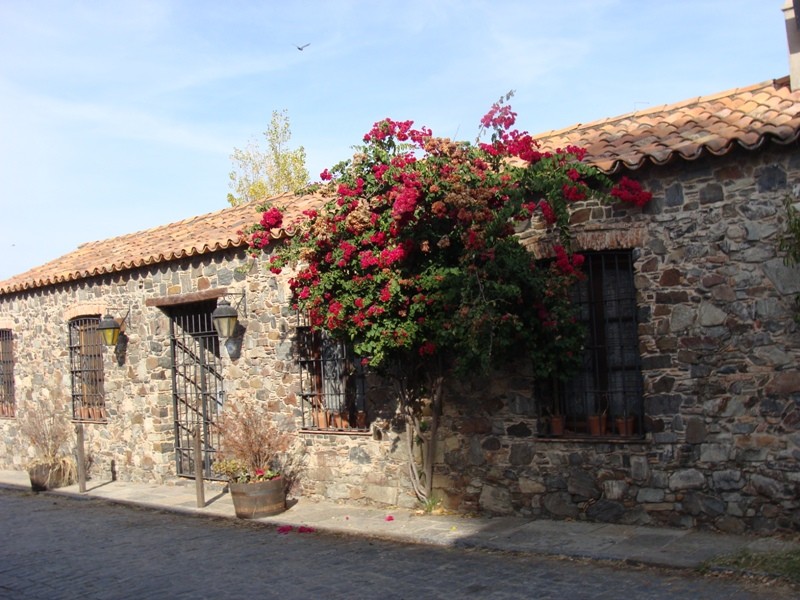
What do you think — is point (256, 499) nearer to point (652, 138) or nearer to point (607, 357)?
point (607, 357)

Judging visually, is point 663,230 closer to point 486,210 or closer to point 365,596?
point 486,210

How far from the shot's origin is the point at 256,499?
383 inches

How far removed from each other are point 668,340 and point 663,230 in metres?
1.02

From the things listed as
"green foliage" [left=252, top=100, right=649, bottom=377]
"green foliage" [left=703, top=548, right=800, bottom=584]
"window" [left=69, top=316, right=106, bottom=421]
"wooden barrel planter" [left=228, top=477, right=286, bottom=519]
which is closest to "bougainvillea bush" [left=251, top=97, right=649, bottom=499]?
"green foliage" [left=252, top=100, right=649, bottom=377]

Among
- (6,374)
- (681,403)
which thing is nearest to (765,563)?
(681,403)

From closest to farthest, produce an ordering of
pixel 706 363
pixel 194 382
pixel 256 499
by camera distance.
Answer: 1. pixel 706 363
2. pixel 256 499
3. pixel 194 382

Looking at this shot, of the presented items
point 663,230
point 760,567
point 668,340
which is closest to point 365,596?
point 760,567

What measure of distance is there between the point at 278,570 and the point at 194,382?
5.80 m

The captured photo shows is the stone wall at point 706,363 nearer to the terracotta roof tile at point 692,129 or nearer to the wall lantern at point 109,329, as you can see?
the terracotta roof tile at point 692,129

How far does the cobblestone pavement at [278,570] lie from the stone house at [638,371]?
4.28 feet

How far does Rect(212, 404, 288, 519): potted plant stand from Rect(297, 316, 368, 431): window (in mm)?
561

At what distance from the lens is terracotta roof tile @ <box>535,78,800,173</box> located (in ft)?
23.8

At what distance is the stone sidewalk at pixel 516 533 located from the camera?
6.79 metres

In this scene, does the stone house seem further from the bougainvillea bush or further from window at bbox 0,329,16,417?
window at bbox 0,329,16,417
